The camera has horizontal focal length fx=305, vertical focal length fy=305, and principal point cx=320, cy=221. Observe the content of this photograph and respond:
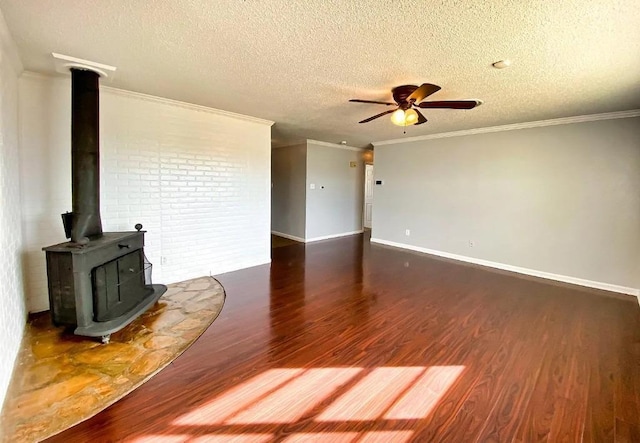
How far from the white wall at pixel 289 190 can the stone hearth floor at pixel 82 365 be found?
13.1ft

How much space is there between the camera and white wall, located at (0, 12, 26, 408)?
2016 mm

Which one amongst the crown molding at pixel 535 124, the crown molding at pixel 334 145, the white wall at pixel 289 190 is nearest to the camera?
the crown molding at pixel 535 124

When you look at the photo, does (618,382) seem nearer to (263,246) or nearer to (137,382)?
(137,382)

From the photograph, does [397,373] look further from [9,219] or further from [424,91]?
[9,219]

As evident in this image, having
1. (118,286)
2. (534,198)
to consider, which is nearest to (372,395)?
(118,286)

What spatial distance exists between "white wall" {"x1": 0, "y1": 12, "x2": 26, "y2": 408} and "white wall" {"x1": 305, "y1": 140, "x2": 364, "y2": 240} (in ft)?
15.8

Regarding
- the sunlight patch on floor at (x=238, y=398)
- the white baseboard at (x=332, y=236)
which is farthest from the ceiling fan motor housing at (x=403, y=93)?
the white baseboard at (x=332, y=236)

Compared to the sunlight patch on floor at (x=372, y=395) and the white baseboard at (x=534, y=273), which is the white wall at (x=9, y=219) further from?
the white baseboard at (x=534, y=273)

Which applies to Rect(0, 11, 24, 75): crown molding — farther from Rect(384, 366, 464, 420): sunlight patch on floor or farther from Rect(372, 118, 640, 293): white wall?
Rect(372, 118, 640, 293): white wall

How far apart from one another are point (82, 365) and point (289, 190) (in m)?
5.45

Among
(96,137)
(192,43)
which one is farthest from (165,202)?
(192,43)

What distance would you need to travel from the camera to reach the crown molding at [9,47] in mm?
2030

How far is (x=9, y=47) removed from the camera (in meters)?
2.28

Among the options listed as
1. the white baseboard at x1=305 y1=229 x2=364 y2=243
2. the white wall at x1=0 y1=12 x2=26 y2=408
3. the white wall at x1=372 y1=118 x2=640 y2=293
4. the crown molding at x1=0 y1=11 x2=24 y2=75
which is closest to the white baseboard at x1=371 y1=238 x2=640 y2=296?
the white wall at x1=372 y1=118 x2=640 y2=293
